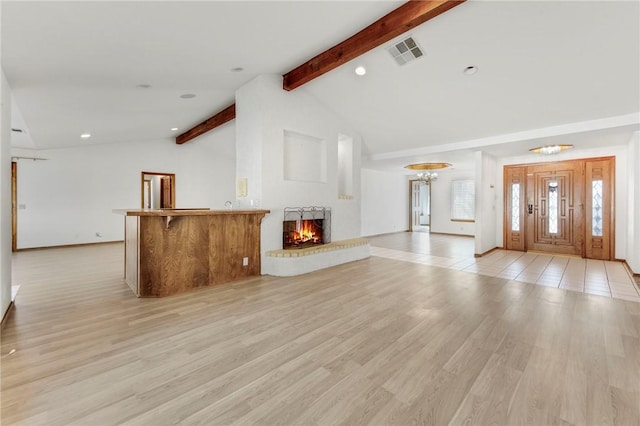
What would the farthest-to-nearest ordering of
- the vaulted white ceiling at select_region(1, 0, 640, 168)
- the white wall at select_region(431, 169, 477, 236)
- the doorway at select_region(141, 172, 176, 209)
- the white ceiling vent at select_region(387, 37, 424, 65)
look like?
the white wall at select_region(431, 169, 477, 236) → the doorway at select_region(141, 172, 176, 209) → the white ceiling vent at select_region(387, 37, 424, 65) → the vaulted white ceiling at select_region(1, 0, 640, 168)

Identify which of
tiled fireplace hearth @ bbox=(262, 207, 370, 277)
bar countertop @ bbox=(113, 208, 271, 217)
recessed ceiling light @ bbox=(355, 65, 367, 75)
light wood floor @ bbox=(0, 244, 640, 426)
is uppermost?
recessed ceiling light @ bbox=(355, 65, 367, 75)

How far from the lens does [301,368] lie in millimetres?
2074

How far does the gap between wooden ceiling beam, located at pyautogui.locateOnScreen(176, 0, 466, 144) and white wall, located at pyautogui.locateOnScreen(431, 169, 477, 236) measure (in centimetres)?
800

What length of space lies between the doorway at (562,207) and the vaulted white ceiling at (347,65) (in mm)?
959

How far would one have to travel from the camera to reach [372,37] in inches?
141

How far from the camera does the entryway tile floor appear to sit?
4227 millimetres

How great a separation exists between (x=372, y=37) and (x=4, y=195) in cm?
456

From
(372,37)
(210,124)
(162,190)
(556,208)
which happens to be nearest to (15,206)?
(162,190)

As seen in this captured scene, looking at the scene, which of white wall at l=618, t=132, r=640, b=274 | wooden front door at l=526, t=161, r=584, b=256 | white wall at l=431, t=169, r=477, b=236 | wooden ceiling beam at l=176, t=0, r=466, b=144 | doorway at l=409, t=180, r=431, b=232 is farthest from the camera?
doorway at l=409, t=180, r=431, b=232

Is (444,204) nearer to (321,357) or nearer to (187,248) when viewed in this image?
(187,248)

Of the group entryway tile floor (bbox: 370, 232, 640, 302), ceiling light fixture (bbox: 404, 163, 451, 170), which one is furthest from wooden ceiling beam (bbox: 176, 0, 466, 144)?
ceiling light fixture (bbox: 404, 163, 451, 170)

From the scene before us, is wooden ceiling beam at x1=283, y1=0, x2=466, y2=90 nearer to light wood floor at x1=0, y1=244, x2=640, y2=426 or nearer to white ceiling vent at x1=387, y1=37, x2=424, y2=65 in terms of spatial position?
white ceiling vent at x1=387, y1=37, x2=424, y2=65

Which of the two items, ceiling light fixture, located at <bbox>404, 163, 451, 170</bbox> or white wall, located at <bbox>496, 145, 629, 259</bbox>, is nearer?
white wall, located at <bbox>496, 145, 629, 259</bbox>

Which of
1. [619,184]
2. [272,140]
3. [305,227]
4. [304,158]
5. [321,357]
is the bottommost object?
[321,357]
